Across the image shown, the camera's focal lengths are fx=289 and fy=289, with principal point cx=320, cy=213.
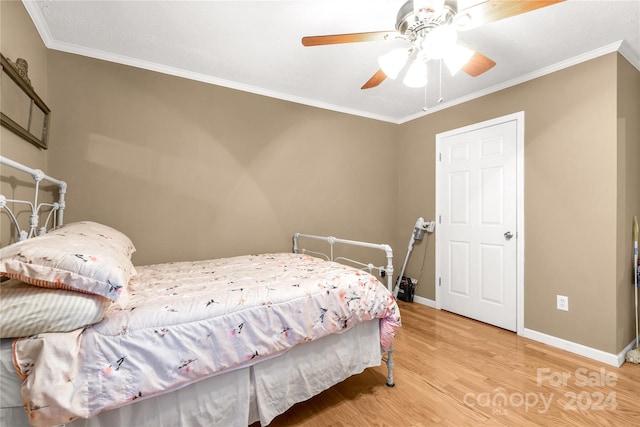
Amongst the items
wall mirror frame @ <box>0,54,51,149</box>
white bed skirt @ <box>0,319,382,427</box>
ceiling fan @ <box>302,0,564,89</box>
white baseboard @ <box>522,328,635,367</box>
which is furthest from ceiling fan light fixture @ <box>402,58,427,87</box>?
white baseboard @ <box>522,328,635,367</box>

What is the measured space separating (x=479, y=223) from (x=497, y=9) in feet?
7.14

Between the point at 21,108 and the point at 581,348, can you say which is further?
the point at 581,348

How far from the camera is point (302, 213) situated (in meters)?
3.14

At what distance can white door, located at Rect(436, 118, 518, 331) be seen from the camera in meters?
2.73

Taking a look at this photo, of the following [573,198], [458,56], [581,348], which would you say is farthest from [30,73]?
[581,348]

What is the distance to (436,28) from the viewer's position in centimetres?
136

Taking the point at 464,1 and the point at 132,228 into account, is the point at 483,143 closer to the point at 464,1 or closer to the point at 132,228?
the point at 464,1

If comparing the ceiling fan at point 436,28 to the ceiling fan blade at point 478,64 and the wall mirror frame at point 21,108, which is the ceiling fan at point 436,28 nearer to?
the ceiling fan blade at point 478,64

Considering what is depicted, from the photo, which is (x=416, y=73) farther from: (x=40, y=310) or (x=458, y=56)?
(x=40, y=310)

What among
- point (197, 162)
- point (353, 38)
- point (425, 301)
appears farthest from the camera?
point (425, 301)

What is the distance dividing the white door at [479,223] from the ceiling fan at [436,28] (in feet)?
4.79

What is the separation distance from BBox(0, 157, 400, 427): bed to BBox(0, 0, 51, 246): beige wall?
0.19m

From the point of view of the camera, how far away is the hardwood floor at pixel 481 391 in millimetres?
1580

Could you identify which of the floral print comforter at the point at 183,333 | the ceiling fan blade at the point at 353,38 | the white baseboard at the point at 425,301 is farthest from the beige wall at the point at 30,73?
the white baseboard at the point at 425,301
